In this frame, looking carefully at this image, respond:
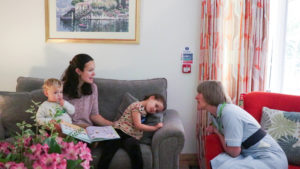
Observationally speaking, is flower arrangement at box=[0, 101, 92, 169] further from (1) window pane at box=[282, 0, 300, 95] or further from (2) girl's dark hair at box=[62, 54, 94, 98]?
(1) window pane at box=[282, 0, 300, 95]

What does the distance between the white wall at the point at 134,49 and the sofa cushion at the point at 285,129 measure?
0.98 m

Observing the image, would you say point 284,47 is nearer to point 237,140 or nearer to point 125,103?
point 237,140

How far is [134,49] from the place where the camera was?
3.22m

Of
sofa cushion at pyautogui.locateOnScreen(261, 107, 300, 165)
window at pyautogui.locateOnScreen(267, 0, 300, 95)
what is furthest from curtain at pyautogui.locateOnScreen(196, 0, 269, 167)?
sofa cushion at pyautogui.locateOnScreen(261, 107, 300, 165)

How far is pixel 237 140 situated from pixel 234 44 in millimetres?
1282

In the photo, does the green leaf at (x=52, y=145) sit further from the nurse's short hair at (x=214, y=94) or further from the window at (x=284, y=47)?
the window at (x=284, y=47)

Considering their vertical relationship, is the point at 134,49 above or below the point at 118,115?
above

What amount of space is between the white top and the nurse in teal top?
1.13m

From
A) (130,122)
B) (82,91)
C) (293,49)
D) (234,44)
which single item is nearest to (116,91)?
(82,91)

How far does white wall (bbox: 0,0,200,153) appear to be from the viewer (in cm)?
318

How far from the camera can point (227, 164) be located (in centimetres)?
197

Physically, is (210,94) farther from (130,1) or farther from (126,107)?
(130,1)

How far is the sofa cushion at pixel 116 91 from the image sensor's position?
9.49ft

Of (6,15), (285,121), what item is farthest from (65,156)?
(6,15)
